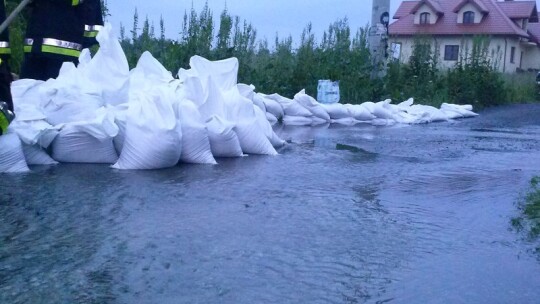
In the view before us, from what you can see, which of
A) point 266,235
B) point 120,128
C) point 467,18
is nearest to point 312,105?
point 120,128

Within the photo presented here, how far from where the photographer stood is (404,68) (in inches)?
640

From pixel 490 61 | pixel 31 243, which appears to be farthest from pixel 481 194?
pixel 490 61

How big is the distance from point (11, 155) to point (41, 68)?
2.13 meters

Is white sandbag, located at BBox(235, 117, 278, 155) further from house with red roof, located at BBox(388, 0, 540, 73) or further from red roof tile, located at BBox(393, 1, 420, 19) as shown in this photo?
red roof tile, located at BBox(393, 1, 420, 19)

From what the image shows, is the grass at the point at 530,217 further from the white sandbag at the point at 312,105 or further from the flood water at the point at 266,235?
the white sandbag at the point at 312,105

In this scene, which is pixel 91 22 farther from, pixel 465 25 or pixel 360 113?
pixel 465 25

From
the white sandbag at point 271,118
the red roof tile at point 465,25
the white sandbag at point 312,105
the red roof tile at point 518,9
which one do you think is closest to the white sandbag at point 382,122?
the white sandbag at point 312,105

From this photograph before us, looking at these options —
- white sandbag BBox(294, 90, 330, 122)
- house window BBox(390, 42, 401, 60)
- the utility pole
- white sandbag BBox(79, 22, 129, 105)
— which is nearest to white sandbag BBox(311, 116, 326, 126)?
white sandbag BBox(294, 90, 330, 122)

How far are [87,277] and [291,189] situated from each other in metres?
2.19

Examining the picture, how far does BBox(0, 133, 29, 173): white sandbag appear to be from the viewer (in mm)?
5289

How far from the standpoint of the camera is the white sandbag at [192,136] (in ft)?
19.9

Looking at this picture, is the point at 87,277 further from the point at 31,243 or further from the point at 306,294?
the point at 306,294

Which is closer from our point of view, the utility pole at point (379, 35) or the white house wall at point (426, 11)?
the utility pole at point (379, 35)

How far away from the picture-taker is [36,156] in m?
5.76
